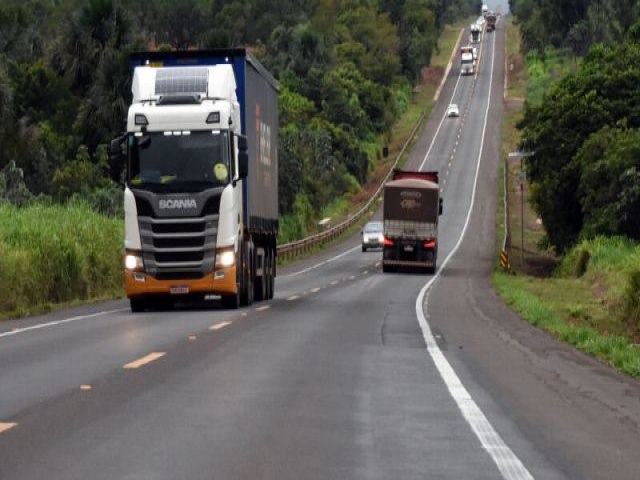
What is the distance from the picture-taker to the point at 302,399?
40.2 ft

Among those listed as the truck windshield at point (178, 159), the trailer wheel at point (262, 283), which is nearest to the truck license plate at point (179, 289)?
the truck windshield at point (178, 159)

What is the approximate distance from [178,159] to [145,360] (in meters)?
10.5

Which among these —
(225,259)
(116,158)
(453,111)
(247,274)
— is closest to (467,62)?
(453,111)

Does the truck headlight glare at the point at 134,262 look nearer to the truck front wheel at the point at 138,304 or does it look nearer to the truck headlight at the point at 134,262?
the truck headlight at the point at 134,262

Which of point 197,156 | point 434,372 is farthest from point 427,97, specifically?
point 434,372

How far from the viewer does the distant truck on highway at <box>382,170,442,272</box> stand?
55.3 m

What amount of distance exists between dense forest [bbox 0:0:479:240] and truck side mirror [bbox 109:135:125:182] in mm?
22298

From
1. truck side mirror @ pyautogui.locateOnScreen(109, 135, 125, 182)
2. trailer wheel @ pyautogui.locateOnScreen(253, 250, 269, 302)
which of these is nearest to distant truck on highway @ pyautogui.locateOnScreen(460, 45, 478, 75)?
trailer wheel @ pyautogui.locateOnScreen(253, 250, 269, 302)

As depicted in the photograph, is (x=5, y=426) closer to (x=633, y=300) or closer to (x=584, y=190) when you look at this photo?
(x=633, y=300)

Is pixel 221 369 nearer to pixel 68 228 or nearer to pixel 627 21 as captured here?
pixel 68 228

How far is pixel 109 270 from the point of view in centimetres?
3525

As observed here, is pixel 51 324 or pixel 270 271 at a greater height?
pixel 270 271

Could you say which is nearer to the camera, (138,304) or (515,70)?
(138,304)

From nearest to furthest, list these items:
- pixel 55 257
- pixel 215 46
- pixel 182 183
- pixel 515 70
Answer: pixel 182 183 < pixel 55 257 < pixel 215 46 < pixel 515 70
